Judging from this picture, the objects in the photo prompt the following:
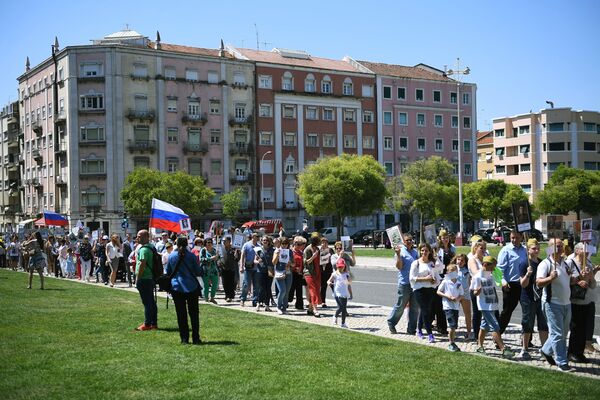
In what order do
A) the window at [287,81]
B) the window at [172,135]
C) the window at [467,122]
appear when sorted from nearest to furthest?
the window at [172,135], the window at [287,81], the window at [467,122]

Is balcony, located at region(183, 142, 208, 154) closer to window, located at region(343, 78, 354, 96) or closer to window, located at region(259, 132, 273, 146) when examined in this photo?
window, located at region(259, 132, 273, 146)

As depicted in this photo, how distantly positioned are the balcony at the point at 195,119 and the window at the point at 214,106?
0.89 m

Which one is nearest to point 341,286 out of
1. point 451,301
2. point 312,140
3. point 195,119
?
point 451,301

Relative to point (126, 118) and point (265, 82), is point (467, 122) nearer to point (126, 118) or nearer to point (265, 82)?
point (265, 82)

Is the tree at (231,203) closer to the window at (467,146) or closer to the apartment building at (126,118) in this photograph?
the apartment building at (126,118)

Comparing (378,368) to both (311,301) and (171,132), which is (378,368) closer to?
(311,301)

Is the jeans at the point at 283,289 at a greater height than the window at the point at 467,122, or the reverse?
the window at the point at 467,122

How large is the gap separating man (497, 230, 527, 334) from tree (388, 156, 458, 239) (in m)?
52.8

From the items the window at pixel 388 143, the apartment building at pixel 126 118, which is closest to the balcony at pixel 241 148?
the apartment building at pixel 126 118

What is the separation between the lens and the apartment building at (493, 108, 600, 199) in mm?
95438

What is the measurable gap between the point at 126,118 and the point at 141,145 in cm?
284

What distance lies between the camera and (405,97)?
81375mm

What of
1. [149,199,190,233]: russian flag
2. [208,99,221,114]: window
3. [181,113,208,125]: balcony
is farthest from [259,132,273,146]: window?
[149,199,190,233]: russian flag

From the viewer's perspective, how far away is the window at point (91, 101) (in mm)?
66500
